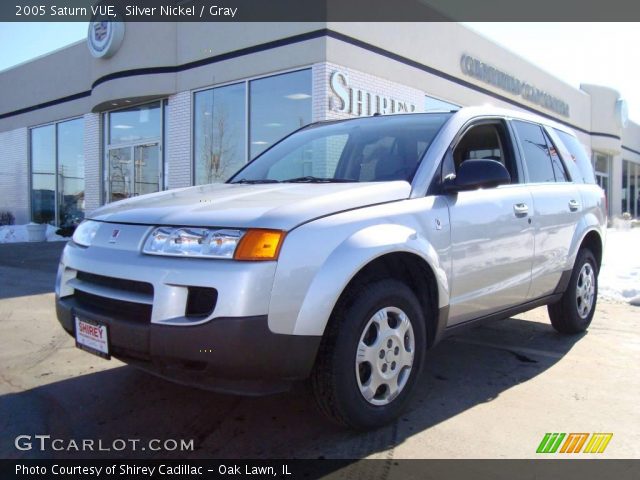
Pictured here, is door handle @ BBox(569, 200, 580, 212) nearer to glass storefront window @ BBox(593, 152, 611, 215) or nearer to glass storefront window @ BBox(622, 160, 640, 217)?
glass storefront window @ BBox(593, 152, 611, 215)

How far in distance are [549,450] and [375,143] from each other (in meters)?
2.20

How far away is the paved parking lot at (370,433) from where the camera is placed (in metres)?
2.88

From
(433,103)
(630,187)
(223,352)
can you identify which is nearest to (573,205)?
(223,352)

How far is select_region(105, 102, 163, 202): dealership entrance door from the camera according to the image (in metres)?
13.8

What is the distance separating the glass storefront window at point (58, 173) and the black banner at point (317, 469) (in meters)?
14.9

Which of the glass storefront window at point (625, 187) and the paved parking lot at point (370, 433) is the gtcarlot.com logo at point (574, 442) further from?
the glass storefront window at point (625, 187)

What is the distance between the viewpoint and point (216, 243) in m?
2.66

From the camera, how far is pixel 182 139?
42.1 feet

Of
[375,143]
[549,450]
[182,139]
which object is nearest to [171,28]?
[182,139]

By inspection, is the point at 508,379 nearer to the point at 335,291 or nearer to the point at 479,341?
the point at 479,341

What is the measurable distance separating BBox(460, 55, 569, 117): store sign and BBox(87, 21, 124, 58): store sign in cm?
838

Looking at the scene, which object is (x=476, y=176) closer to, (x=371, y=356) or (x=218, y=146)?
(x=371, y=356)

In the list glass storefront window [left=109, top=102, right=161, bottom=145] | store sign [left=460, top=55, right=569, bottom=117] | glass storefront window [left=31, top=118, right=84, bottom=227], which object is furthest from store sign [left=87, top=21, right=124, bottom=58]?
store sign [left=460, top=55, right=569, bottom=117]

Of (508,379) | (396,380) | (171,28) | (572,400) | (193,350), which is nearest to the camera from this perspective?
(193,350)
